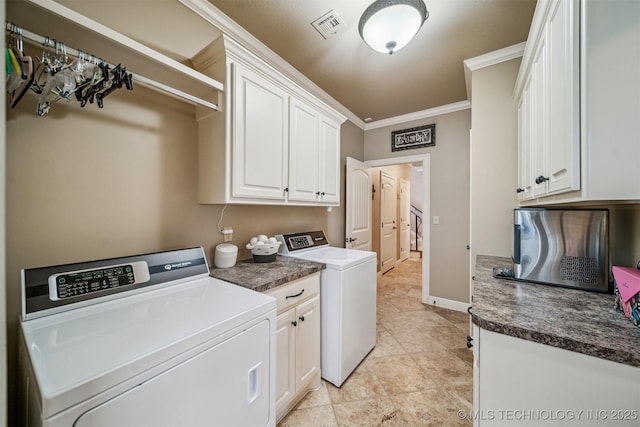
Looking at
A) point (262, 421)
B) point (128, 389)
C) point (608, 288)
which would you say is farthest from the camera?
point (608, 288)

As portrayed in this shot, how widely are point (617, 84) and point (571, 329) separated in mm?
808

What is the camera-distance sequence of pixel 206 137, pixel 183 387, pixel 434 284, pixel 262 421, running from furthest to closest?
pixel 434 284 → pixel 206 137 → pixel 262 421 → pixel 183 387

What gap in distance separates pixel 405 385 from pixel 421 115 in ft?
10.4

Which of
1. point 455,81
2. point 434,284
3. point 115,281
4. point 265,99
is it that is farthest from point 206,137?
point 434,284

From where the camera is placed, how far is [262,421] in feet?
3.36

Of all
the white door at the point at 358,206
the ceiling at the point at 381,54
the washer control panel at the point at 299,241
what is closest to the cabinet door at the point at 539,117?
the ceiling at the point at 381,54

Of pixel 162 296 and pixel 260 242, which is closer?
pixel 162 296

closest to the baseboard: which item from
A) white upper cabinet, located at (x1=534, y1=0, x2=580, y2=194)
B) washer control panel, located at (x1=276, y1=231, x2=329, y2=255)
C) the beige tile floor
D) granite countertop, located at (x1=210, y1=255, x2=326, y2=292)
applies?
the beige tile floor

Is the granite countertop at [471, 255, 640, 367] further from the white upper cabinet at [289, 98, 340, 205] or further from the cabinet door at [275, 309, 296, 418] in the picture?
the white upper cabinet at [289, 98, 340, 205]

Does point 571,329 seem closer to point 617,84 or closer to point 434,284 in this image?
point 617,84

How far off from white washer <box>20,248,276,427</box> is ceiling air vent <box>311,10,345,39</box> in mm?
1883

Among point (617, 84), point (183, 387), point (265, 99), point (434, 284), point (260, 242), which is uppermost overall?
point (265, 99)

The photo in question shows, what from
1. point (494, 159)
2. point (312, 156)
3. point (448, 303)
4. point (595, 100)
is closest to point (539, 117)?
point (595, 100)

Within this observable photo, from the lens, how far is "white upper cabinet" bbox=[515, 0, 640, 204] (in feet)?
2.39
